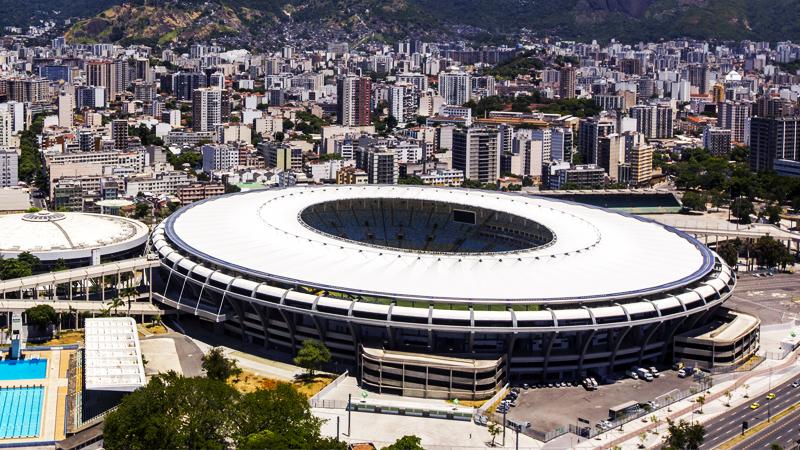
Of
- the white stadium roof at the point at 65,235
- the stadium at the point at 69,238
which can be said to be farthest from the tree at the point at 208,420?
the white stadium roof at the point at 65,235

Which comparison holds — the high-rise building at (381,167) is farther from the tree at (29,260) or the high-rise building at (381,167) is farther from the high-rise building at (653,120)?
the high-rise building at (653,120)

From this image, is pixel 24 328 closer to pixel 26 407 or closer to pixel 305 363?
pixel 26 407

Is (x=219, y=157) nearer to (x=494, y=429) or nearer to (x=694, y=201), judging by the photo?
(x=694, y=201)

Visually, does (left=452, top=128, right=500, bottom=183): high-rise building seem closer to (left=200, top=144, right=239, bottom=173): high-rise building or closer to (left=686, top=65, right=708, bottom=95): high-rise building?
(left=200, top=144, right=239, bottom=173): high-rise building

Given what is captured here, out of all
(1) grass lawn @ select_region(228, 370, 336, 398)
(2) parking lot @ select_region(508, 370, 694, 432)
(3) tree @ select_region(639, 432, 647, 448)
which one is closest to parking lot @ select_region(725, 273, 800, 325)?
(2) parking lot @ select_region(508, 370, 694, 432)

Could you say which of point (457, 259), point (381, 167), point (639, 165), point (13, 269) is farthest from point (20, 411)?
point (639, 165)

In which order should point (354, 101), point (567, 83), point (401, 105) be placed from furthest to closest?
point (567, 83), point (401, 105), point (354, 101)
